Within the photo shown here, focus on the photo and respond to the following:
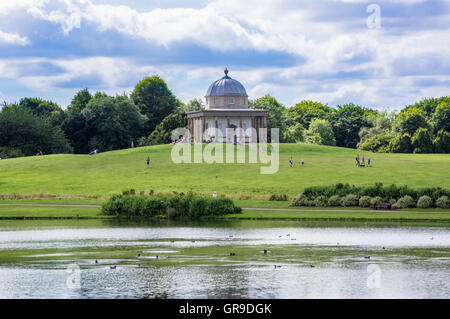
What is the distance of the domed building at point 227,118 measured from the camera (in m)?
136

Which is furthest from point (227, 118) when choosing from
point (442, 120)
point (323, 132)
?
point (442, 120)

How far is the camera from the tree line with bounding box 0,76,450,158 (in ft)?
488

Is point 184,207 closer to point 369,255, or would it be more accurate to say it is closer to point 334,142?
point 369,255

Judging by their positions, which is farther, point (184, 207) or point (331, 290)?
point (184, 207)

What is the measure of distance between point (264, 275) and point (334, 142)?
155102 mm

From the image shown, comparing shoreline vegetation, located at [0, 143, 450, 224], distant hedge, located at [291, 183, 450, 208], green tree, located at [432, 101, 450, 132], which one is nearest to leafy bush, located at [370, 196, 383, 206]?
distant hedge, located at [291, 183, 450, 208]

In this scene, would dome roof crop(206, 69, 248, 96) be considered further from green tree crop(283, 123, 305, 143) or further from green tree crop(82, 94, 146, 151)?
green tree crop(283, 123, 305, 143)

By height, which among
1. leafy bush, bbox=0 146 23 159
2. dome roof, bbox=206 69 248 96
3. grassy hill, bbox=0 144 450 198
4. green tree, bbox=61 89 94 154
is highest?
dome roof, bbox=206 69 248 96

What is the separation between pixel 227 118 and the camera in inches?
5418

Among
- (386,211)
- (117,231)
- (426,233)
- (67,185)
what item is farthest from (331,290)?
(67,185)

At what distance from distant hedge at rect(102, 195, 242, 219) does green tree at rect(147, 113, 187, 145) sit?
8837 cm

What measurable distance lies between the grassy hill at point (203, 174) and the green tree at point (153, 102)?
189 ft

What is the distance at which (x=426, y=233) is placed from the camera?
52812mm
